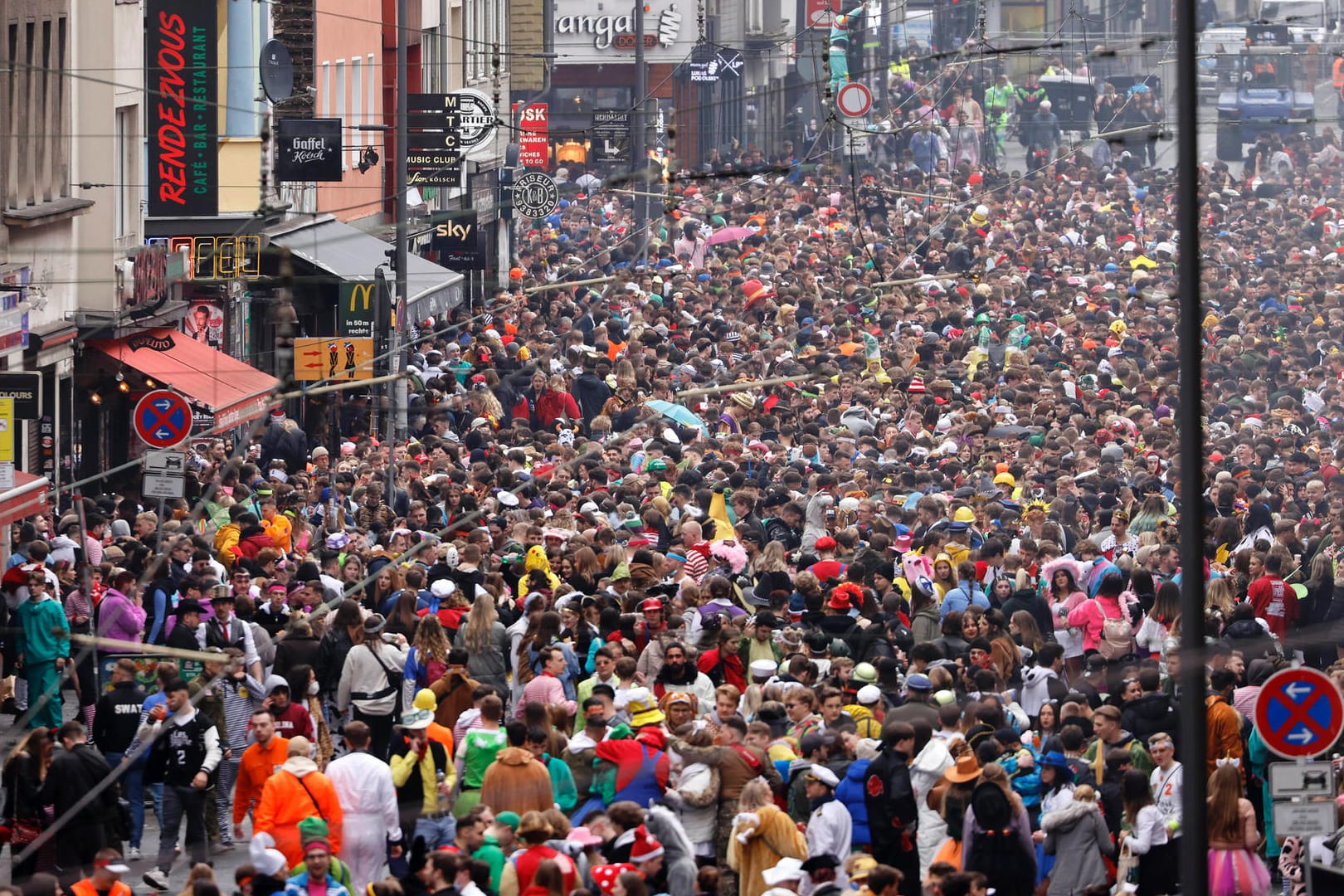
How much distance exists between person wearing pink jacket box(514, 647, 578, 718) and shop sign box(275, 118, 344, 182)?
1751 centimetres

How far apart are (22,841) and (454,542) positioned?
20.5 ft

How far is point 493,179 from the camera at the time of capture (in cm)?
5394

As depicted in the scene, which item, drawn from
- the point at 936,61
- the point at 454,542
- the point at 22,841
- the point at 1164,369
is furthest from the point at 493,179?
the point at 22,841

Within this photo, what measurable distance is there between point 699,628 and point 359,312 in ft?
38.5

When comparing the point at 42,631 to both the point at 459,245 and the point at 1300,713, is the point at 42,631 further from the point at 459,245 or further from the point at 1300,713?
the point at 459,245

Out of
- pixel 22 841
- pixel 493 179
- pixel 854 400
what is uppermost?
pixel 493 179

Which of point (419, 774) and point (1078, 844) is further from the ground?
point (419, 774)

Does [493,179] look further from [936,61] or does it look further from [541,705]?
[541,705]

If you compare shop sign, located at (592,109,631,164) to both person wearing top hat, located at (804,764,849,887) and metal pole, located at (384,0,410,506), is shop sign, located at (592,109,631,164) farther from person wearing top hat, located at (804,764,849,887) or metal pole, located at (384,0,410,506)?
person wearing top hat, located at (804,764,849,887)

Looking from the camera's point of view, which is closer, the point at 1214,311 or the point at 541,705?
the point at 541,705

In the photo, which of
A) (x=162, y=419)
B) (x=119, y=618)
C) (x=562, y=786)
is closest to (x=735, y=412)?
(x=162, y=419)

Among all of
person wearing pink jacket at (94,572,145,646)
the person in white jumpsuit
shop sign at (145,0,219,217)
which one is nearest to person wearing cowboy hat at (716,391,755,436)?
shop sign at (145,0,219,217)

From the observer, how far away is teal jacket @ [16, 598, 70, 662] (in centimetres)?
1717

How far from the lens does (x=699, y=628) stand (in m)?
16.0
